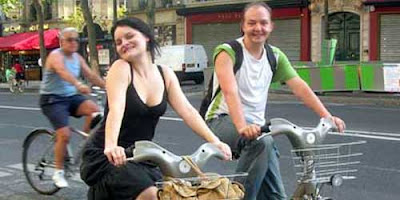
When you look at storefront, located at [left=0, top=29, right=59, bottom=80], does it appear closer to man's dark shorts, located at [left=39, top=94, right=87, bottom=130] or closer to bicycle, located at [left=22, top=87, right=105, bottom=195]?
bicycle, located at [left=22, top=87, right=105, bottom=195]

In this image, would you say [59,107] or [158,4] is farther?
[158,4]

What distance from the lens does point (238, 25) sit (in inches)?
1404

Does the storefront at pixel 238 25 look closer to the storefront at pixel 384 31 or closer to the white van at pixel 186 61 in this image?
the white van at pixel 186 61

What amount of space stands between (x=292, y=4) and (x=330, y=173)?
29470 mm

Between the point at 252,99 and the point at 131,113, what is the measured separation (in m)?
0.97

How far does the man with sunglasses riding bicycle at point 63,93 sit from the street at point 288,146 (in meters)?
0.56

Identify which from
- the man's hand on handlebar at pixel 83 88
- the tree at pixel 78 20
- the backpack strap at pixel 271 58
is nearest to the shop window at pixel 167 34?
the tree at pixel 78 20

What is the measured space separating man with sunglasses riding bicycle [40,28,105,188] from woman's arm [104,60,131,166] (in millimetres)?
2753

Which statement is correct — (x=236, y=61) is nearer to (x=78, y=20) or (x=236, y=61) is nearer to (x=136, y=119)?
(x=136, y=119)

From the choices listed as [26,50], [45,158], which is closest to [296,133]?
[45,158]

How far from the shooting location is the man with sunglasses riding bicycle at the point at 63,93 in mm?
6297

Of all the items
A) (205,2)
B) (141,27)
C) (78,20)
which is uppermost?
(205,2)

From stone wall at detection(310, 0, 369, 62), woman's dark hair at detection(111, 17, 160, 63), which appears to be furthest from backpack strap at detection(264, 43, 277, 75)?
stone wall at detection(310, 0, 369, 62)

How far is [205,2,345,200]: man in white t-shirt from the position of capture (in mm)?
3938
